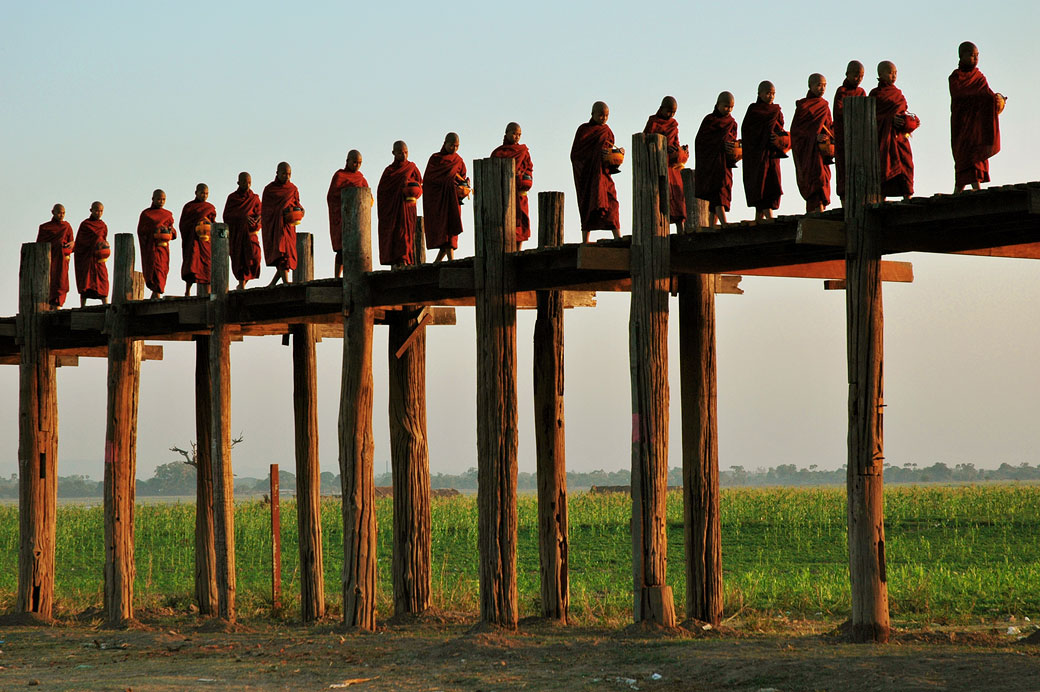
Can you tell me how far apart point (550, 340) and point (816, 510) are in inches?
699

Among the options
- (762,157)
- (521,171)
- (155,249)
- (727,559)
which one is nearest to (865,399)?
(762,157)

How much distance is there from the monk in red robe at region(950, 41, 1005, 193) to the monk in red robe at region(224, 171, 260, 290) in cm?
766

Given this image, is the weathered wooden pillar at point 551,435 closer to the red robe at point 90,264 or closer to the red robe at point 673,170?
the red robe at point 673,170

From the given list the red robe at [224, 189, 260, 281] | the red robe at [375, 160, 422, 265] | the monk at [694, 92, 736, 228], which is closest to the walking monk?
the red robe at [375, 160, 422, 265]

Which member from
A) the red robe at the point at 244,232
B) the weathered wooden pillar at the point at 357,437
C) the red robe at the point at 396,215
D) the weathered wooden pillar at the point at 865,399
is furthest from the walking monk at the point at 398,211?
the weathered wooden pillar at the point at 865,399

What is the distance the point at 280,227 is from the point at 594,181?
4.28m

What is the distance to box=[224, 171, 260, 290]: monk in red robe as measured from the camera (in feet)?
50.2

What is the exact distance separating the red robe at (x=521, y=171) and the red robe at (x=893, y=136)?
336cm

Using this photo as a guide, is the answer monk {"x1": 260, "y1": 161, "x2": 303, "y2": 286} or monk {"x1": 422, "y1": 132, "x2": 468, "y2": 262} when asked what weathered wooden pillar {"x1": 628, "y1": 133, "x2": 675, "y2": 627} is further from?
monk {"x1": 260, "y1": 161, "x2": 303, "y2": 286}

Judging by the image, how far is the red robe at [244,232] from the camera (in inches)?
602

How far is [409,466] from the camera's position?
14.1 m

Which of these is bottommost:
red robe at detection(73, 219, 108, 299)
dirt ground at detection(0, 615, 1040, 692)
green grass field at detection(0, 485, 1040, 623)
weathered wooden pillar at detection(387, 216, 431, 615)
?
green grass field at detection(0, 485, 1040, 623)

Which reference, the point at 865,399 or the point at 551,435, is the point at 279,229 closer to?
the point at 551,435

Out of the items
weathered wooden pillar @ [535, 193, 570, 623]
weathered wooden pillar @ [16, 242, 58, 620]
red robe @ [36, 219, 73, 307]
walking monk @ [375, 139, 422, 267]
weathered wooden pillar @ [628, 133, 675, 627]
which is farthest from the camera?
red robe @ [36, 219, 73, 307]
